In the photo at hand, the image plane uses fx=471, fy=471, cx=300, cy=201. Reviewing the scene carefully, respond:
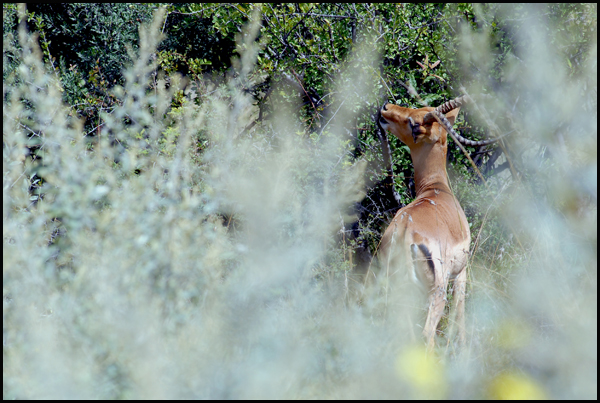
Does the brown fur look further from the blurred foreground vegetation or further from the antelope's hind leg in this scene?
the blurred foreground vegetation

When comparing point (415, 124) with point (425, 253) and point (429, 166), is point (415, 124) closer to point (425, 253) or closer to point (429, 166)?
point (429, 166)

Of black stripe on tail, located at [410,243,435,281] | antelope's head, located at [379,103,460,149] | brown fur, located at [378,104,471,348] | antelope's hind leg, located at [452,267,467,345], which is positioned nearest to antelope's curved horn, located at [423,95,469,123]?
antelope's head, located at [379,103,460,149]

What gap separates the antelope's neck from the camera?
3964 mm

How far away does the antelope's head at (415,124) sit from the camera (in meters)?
3.93

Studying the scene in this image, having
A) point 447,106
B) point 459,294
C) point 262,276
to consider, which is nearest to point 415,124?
point 447,106

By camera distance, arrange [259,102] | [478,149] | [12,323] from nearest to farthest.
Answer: [12,323] < [478,149] < [259,102]

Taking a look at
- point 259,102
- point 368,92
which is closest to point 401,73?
point 368,92

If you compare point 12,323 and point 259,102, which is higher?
point 259,102

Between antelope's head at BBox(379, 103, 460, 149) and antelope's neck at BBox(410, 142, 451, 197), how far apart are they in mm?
61

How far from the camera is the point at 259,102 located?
202 inches

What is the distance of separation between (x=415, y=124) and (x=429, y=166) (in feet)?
1.27

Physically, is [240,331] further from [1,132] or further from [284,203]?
[1,132]

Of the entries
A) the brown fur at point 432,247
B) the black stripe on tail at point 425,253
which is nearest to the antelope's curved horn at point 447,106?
the brown fur at point 432,247

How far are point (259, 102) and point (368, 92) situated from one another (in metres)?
1.30
